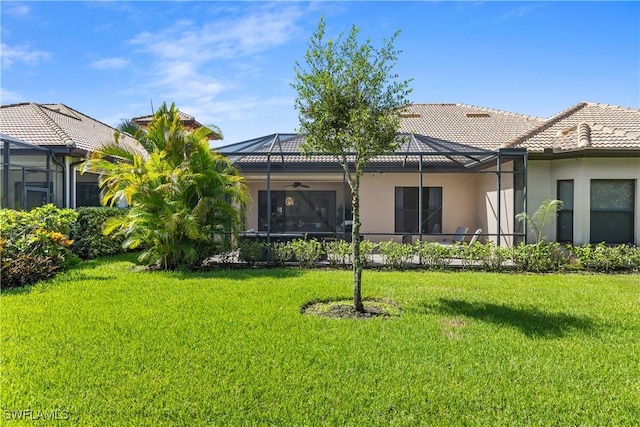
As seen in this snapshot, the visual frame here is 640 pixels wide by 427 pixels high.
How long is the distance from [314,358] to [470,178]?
1531 centimetres

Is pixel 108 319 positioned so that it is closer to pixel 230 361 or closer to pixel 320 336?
pixel 230 361

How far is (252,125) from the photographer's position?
739 inches

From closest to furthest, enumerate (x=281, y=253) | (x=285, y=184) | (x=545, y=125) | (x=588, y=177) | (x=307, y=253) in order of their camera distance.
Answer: (x=307, y=253) → (x=281, y=253) → (x=588, y=177) → (x=545, y=125) → (x=285, y=184)

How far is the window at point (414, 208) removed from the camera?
723 inches

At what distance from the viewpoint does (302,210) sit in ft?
67.9

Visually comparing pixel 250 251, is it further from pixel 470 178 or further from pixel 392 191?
pixel 470 178

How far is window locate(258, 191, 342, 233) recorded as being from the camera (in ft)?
67.0

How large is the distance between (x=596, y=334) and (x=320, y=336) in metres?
4.06

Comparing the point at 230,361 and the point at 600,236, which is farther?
the point at 600,236

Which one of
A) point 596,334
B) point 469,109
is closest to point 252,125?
point 469,109

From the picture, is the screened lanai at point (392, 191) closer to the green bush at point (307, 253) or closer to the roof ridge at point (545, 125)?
the roof ridge at point (545, 125)

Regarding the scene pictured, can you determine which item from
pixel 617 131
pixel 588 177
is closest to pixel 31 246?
pixel 588 177

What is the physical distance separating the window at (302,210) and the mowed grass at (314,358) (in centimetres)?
1182

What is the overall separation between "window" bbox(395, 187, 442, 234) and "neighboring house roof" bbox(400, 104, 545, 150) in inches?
106
